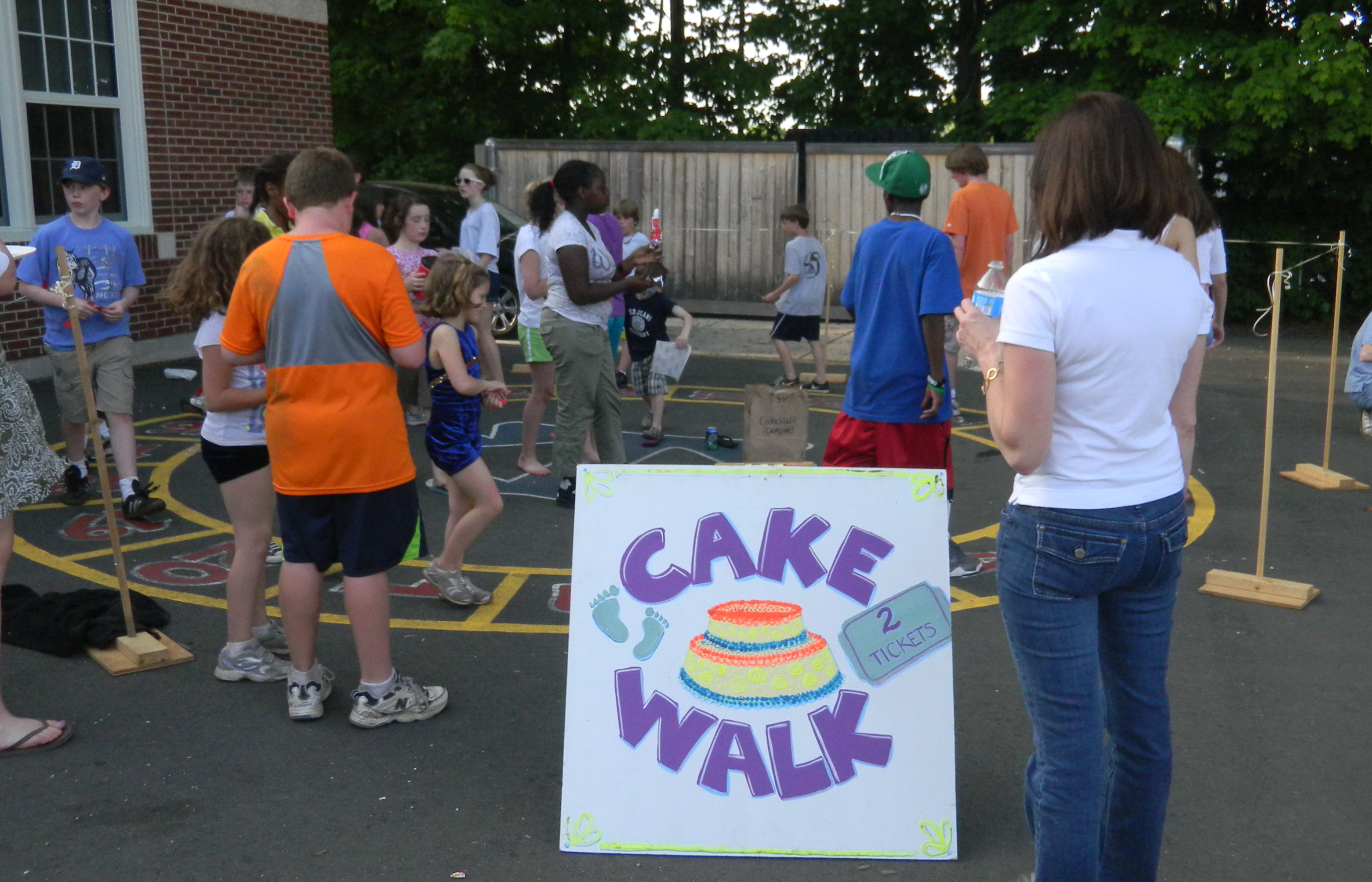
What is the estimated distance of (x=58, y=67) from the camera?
11.4m

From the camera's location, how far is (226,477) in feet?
14.6

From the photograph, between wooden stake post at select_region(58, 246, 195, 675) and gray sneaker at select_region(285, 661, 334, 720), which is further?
wooden stake post at select_region(58, 246, 195, 675)

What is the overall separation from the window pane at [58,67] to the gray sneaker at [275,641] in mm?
8618

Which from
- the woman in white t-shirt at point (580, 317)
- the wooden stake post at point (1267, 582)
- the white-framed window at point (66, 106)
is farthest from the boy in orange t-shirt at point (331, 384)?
the white-framed window at point (66, 106)

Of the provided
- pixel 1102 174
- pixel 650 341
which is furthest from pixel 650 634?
pixel 650 341

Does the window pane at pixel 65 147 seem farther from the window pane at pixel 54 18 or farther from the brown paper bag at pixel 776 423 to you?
the brown paper bag at pixel 776 423

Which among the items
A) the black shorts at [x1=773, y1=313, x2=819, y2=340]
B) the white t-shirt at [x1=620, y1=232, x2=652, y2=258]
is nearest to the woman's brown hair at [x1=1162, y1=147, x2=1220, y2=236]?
the black shorts at [x1=773, y1=313, x2=819, y2=340]

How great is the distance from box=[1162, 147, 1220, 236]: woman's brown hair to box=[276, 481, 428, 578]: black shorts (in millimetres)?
2479

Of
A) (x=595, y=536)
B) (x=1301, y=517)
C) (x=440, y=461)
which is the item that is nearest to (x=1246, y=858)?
(x=595, y=536)

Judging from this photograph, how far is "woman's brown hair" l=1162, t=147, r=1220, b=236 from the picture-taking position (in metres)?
2.60

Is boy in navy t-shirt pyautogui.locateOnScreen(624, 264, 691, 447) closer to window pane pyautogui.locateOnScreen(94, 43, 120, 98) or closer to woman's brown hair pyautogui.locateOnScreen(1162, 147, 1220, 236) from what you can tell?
woman's brown hair pyautogui.locateOnScreen(1162, 147, 1220, 236)

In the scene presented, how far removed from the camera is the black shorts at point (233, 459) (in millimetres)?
4410

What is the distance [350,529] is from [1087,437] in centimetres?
241

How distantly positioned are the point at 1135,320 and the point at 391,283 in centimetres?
232
